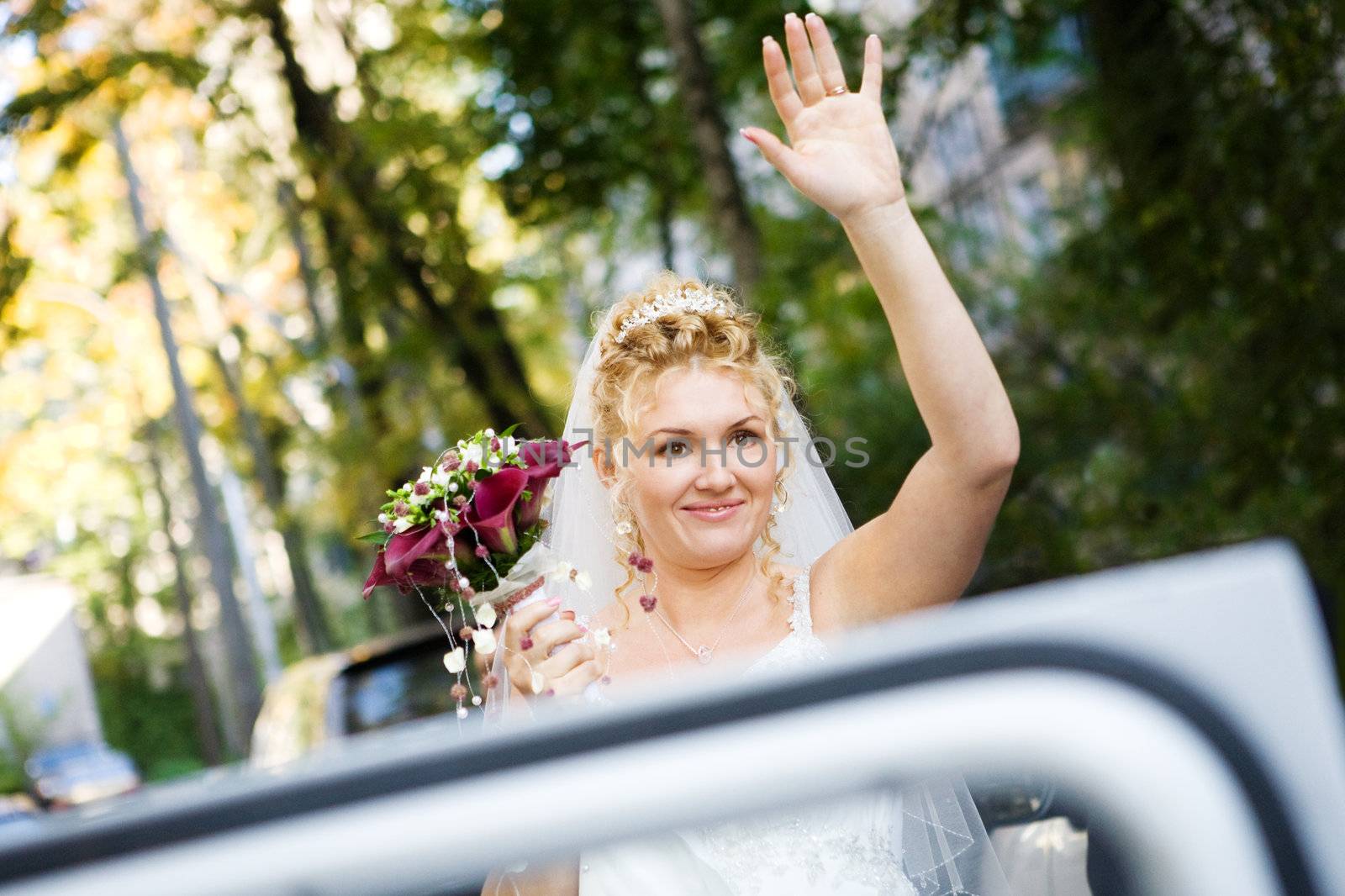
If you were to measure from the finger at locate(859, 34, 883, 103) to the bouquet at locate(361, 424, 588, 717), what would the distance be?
2.89 feet

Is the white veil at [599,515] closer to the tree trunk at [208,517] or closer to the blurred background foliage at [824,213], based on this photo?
the blurred background foliage at [824,213]

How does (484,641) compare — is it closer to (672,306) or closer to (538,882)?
(672,306)

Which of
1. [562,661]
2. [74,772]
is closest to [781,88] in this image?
[562,661]

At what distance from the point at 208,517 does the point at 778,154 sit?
18.1 metres

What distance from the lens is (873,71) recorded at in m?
2.27

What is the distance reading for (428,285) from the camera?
34.5 ft

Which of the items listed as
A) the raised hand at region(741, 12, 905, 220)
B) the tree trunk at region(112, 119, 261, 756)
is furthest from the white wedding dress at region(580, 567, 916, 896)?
the tree trunk at region(112, 119, 261, 756)

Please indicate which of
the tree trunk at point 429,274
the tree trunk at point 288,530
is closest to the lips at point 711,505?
the tree trunk at point 429,274

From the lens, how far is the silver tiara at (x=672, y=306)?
2.74 metres

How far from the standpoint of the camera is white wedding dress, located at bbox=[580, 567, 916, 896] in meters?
1.11

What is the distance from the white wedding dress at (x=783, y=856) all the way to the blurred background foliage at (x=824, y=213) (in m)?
1.37

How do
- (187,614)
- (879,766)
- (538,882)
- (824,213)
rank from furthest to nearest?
(187,614)
(824,213)
(538,882)
(879,766)

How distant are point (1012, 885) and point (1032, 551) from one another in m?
6.22

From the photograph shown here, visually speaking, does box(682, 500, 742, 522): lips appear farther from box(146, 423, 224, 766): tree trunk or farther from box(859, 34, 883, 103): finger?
box(146, 423, 224, 766): tree trunk
